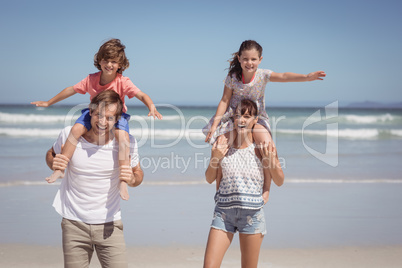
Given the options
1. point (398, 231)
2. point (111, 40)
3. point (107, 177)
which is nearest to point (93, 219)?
point (107, 177)

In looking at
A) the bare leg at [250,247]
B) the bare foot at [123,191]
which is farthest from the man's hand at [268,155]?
the bare foot at [123,191]

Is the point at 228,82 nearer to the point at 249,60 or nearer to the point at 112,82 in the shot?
the point at 249,60

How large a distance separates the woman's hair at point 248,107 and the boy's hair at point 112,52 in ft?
3.82

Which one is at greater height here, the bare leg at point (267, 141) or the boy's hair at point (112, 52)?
the boy's hair at point (112, 52)

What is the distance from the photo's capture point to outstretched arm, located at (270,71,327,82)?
12.1 ft

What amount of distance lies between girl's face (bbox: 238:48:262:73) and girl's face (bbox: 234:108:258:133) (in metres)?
0.44

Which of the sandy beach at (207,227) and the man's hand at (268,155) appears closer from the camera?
the man's hand at (268,155)

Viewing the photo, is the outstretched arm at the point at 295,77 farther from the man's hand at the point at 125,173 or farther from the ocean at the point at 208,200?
the ocean at the point at 208,200

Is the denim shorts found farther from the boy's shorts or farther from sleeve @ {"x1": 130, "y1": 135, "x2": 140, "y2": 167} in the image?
the boy's shorts

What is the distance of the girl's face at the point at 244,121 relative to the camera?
3523 mm

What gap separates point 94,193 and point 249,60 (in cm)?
175

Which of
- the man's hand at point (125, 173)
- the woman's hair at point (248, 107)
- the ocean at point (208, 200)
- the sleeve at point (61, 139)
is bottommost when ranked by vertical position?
the ocean at point (208, 200)

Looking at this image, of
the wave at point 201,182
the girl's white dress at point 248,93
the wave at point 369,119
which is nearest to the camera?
the girl's white dress at point 248,93

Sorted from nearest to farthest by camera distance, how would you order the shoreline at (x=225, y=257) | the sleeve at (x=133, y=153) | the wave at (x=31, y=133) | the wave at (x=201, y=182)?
the sleeve at (x=133, y=153) < the shoreline at (x=225, y=257) < the wave at (x=201, y=182) < the wave at (x=31, y=133)
